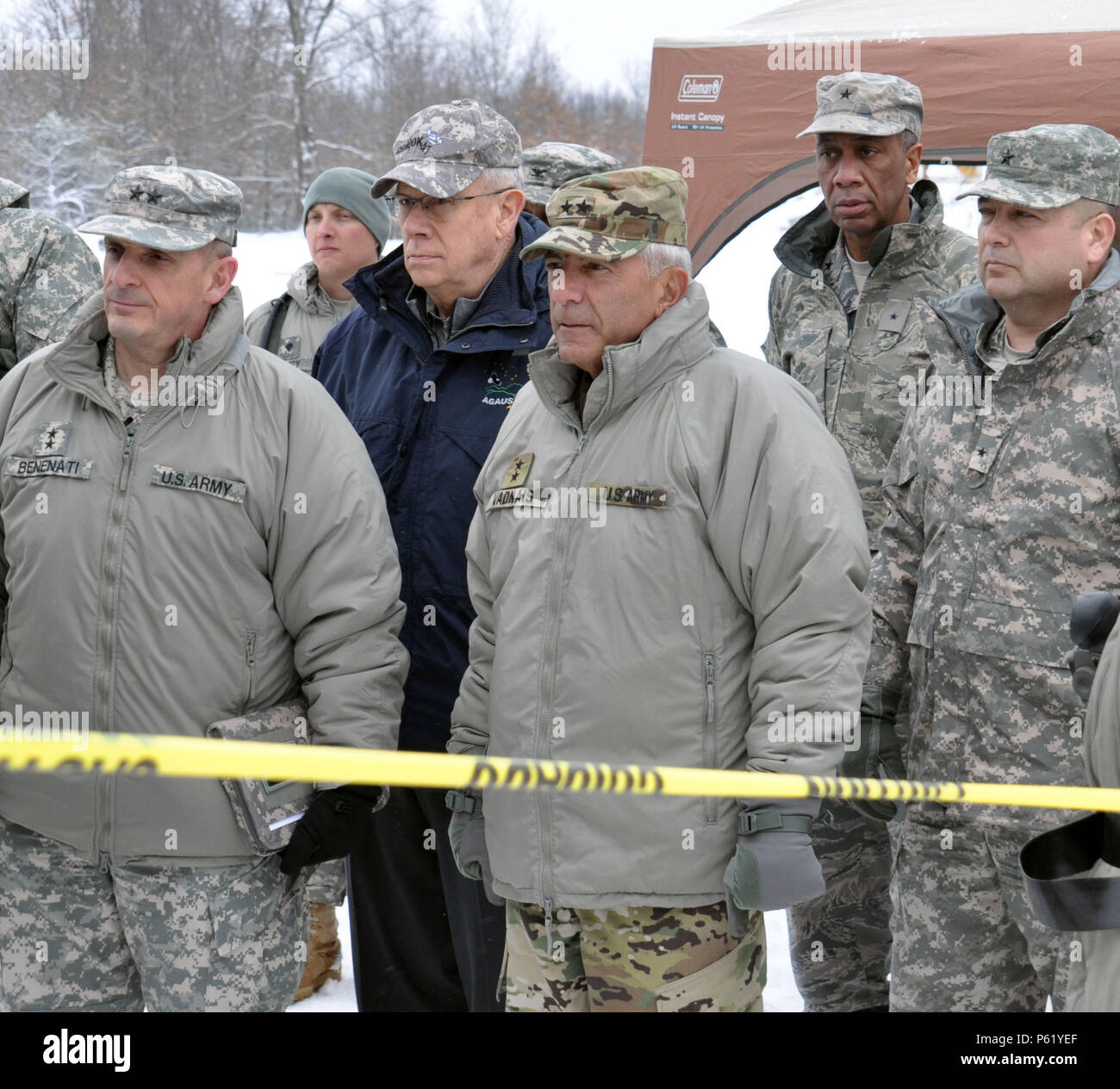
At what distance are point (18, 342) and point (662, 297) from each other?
2607mm

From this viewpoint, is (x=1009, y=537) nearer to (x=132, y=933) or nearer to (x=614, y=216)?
(x=614, y=216)

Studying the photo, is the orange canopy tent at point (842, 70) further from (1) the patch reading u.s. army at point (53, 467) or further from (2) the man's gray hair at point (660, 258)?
(1) the patch reading u.s. army at point (53, 467)

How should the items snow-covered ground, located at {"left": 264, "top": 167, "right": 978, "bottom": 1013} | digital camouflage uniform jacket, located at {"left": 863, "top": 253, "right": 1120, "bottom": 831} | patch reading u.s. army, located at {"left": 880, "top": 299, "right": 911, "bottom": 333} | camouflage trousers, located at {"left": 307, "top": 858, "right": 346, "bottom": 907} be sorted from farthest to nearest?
camouflage trousers, located at {"left": 307, "top": 858, "right": 346, "bottom": 907}
snow-covered ground, located at {"left": 264, "top": 167, "right": 978, "bottom": 1013}
patch reading u.s. army, located at {"left": 880, "top": 299, "right": 911, "bottom": 333}
digital camouflage uniform jacket, located at {"left": 863, "top": 253, "right": 1120, "bottom": 831}

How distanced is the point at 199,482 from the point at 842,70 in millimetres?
4743

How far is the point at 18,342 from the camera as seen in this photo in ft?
15.0

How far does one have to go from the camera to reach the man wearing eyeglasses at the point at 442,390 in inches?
131

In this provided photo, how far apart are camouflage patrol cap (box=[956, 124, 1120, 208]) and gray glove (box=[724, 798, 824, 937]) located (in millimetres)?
1385

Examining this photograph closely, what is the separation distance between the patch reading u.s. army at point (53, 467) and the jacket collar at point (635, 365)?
0.91 metres

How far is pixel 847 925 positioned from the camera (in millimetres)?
3879

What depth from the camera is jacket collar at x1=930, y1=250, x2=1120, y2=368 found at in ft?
9.78

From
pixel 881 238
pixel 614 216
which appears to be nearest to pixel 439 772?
pixel 614 216

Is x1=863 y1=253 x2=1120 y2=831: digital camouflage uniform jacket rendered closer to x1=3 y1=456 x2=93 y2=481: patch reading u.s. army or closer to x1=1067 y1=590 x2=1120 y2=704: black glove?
x1=1067 y1=590 x2=1120 y2=704: black glove

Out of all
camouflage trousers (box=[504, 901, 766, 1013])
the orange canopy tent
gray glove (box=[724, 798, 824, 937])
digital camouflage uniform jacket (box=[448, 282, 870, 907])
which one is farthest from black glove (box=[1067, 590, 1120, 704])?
the orange canopy tent

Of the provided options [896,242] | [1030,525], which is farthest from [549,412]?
[896,242]
